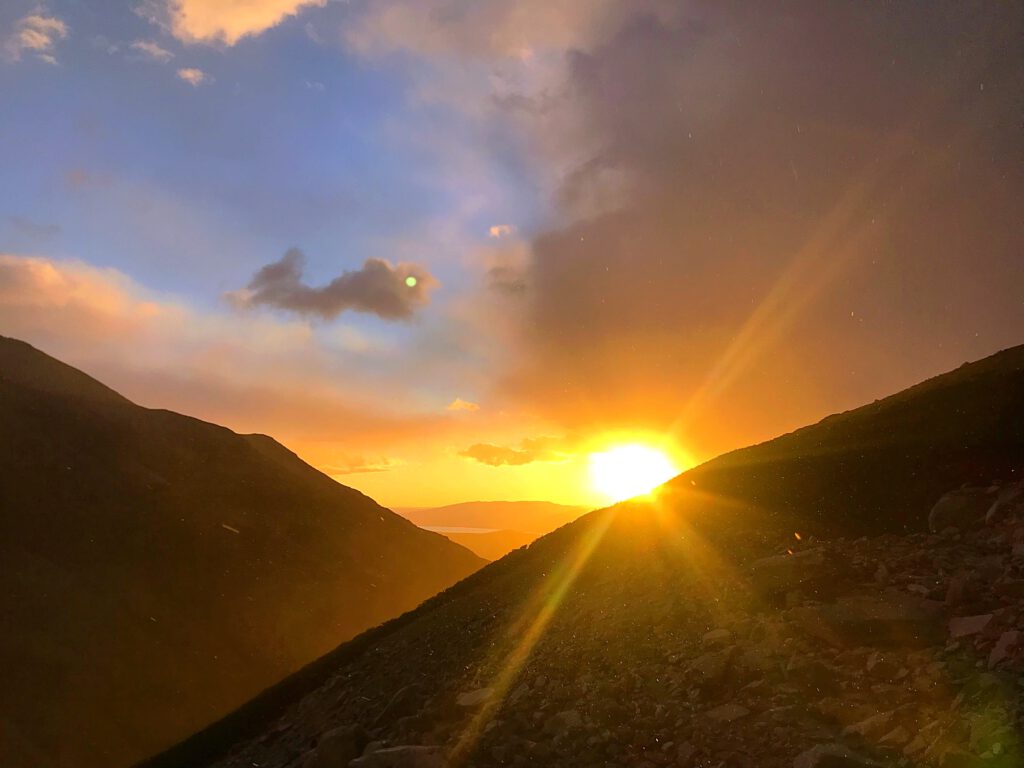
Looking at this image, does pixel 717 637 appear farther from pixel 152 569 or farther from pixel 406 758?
pixel 152 569

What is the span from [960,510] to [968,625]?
16.2ft

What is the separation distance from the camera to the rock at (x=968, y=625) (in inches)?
340

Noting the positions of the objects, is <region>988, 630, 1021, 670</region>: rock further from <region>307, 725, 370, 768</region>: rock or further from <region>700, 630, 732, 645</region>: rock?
<region>307, 725, 370, 768</region>: rock

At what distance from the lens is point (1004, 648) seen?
794cm

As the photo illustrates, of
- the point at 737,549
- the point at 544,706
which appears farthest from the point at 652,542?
the point at 544,706

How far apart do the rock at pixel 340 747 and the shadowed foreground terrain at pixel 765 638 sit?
0.12 ft

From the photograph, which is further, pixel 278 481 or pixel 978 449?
pixel 278 481

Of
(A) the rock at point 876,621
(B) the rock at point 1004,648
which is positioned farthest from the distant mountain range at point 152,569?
(B) the rock at point 1004,648

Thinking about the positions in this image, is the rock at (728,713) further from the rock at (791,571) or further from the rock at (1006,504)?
the rock at (1006,504)

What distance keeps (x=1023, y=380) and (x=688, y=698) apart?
16.2 meters

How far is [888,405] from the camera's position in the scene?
23.4m

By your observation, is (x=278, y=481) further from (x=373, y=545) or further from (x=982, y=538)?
(x=982, y=538)

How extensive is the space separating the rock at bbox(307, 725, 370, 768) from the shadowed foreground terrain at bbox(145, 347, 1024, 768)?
35mm

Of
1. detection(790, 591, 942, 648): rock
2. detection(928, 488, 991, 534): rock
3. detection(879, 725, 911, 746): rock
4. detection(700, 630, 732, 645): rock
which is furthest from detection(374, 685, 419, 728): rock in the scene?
detection(928, 488, 991, 534): rock
